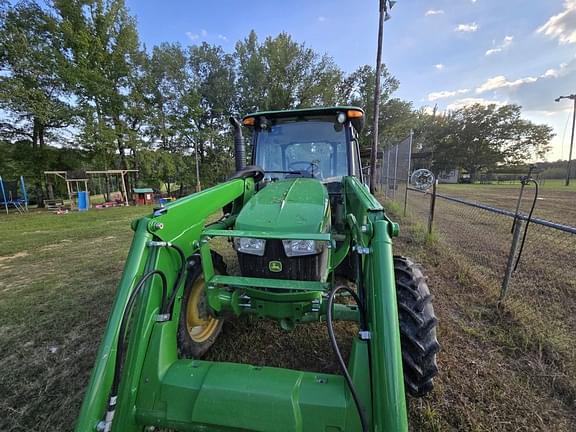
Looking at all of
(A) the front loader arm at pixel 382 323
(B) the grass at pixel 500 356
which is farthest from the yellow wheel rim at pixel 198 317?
(B) the grass at pixel 500 356

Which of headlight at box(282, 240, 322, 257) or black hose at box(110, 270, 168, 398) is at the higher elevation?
headlight at box(282, 240, 322, 257)

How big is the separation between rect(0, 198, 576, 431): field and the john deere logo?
Answer: 93 cm

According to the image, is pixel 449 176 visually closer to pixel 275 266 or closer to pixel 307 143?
pixel 307 143

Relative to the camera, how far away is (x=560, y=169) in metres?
33.2

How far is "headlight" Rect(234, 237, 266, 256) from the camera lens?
1830mm

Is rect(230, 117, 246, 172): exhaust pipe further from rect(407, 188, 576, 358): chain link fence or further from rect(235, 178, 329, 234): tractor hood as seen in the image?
rect(407, 188, 576, 358): chain link fence

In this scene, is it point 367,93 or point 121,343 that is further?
point 367,93

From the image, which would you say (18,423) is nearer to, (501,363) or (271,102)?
(501,363)

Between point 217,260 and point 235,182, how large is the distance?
73cm

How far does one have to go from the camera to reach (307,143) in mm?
3088

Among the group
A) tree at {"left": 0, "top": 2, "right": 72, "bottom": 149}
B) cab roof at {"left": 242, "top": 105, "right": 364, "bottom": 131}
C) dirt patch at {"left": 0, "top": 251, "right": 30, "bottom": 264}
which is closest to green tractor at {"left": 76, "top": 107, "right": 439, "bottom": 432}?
cab roof at {"left": 242, "top": 105, "right": 364, "bottom": 131}

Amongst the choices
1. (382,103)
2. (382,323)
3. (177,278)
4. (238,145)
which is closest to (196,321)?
(177,278)

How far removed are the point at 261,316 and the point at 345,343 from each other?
92 cm

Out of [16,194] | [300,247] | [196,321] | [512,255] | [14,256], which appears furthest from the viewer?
[16,194]
